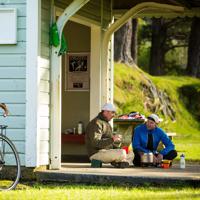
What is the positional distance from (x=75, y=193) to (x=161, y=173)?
2.04 metres

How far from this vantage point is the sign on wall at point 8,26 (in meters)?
12.6

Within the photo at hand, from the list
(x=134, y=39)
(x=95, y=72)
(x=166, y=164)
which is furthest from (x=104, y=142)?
(x=134, y=39)

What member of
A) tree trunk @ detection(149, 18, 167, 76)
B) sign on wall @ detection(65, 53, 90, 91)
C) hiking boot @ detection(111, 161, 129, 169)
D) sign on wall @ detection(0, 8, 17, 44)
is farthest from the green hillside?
sign on wall @ detection(0, 8, 17, 44)

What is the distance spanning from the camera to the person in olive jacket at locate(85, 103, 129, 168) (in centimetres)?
1352

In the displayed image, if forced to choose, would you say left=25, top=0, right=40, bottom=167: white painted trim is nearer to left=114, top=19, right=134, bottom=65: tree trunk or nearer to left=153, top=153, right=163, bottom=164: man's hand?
left=153, top=153, right=163, bottom=164: man's hand

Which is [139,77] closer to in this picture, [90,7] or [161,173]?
[90,7]

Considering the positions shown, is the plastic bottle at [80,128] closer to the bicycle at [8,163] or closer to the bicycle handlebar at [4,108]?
the bicycle at [8,163]

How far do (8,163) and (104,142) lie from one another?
1720mm

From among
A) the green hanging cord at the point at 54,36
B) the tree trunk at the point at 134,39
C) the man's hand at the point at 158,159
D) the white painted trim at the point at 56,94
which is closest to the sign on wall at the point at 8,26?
the green hanging cord at the point at 54,36

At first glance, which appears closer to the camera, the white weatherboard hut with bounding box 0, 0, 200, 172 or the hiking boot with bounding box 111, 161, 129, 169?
the white weatherboard hut with bounding box 0, 0, 200, 172

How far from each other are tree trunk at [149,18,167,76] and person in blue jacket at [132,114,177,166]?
21649 millimetres

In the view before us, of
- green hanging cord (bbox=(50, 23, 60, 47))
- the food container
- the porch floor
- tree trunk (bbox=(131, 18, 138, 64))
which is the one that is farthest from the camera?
tree trunk (bbox=(131, 18, 138, 64))

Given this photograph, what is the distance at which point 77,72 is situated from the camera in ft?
56.1

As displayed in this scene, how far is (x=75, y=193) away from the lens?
11031 millimetres
